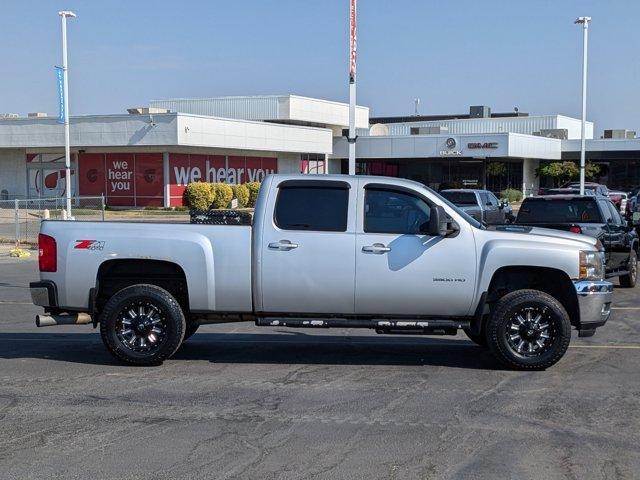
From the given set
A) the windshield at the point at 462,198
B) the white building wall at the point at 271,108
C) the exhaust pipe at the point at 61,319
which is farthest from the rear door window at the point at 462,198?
the white building wall at the point at 271,108

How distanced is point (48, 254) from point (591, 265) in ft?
18.8

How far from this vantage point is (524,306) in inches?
344

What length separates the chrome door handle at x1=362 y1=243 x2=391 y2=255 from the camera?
870 cm

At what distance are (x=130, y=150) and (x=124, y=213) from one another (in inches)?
210

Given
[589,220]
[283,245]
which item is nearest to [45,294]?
[283,245]

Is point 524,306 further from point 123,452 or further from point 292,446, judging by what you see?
point 123,452

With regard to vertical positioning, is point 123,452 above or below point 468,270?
below

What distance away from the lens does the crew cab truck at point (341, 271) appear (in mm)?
8727

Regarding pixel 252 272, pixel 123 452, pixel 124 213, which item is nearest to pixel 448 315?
pixel 252 272

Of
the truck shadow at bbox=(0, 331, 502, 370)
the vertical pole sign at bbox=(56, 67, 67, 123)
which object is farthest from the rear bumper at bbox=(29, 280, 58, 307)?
the vertical pole sign at bbox=(56, 67, 67, 123)

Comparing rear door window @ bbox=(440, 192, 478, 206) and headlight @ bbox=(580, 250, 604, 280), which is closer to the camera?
headlight @ bbox=(580, 250, 604, 280)

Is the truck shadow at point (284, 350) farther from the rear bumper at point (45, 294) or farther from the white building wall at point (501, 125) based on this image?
the white building wall at point (501, 125)

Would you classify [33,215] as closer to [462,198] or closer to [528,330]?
[462,198]

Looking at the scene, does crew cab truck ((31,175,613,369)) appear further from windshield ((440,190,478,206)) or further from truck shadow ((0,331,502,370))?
windshield ((440,190,478,206))
